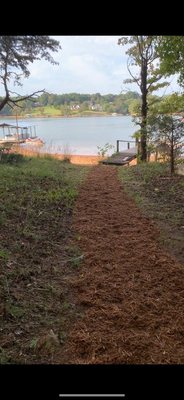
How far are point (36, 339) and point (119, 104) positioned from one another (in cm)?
1395

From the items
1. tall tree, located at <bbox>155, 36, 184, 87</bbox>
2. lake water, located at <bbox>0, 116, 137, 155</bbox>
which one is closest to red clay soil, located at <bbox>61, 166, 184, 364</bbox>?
tall tree, located at <bbox>155, 36, 184, 87</bbox>

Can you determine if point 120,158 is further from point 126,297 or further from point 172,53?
point 126,297

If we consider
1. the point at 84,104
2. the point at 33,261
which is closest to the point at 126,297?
the point at 33,261

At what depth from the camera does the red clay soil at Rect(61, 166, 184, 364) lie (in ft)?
6.15

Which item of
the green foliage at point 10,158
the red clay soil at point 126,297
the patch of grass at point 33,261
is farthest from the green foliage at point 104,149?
the red clay soil at point 126,297

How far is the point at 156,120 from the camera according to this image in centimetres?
802

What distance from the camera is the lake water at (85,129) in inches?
671

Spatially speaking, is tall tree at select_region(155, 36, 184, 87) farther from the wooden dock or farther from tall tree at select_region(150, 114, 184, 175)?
the wooden dock

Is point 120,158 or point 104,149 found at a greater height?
point 104,149

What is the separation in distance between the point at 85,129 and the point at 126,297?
25.6 meters

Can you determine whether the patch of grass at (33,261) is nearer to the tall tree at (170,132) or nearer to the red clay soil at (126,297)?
the red clay soil at (126,297)

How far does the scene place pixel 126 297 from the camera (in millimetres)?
2471

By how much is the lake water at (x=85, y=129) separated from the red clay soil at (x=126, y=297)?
11.2 metres
